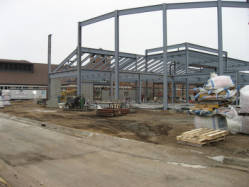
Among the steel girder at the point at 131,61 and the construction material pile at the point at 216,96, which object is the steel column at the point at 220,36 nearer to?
the steel girder at the point at 131,61

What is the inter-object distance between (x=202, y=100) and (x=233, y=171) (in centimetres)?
439

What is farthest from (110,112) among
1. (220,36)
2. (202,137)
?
(220,36)

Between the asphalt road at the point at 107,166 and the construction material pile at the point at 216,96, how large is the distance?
2.42 m

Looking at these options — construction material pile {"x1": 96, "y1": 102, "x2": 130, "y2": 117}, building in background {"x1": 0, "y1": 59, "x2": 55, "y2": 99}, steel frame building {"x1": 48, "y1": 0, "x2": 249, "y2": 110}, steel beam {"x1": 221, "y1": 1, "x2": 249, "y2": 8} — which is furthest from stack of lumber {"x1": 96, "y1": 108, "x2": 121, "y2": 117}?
building in background {"x1": 0, "y1": 59, "x2": 55, "y2": 99}

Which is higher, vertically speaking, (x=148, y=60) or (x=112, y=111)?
(x=148, y=60)

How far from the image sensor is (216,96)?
28.7ft

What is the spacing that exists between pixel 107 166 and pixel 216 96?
5.53m

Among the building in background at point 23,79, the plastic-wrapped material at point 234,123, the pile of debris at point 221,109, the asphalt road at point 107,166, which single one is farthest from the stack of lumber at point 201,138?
the building in background at point 23,79

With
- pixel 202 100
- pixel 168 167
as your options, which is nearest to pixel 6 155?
pixel 168 167

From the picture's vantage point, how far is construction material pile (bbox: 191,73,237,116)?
8.63 meters

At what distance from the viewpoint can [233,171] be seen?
16.4ft

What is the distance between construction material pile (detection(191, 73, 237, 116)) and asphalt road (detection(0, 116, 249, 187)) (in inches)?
95.2

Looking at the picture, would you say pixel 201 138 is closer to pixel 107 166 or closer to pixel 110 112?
pixel 107 166

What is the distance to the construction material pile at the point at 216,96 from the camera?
863 centimetres
